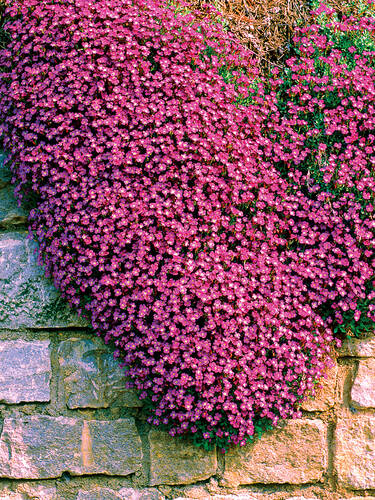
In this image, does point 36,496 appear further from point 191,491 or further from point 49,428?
point 191,491

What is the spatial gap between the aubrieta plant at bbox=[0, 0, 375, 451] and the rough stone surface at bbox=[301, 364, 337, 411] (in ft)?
0.50

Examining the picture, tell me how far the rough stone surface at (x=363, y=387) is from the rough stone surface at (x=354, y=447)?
0.26ft

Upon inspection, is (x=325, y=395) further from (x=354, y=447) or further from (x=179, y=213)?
(x=179, y=213)

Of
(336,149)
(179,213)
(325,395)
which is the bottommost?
(325,395)

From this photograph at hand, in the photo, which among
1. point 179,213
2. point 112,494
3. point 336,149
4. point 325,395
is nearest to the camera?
point 179,213

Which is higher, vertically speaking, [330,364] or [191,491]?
[330,364]

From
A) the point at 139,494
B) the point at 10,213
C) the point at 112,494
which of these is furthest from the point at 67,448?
the point at 10,213

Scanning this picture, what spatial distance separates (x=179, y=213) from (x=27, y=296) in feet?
3.09

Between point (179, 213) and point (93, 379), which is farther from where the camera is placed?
point (93, 379)

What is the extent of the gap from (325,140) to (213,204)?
82 cm

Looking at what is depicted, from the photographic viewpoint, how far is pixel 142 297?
9.19 ft

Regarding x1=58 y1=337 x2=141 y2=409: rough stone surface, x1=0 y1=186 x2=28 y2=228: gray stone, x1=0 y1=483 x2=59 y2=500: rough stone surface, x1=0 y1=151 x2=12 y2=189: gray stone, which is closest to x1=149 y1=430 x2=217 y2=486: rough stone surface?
x1=58 y1=337 x2=141 y2=409: rough stone surface

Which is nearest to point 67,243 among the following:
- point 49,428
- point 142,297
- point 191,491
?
point 142,297

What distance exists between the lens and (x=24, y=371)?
303 centimetres
